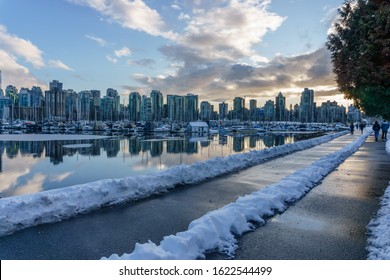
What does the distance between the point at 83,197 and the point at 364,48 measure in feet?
29.5

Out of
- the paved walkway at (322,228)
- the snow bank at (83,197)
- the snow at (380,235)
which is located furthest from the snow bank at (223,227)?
the snow bank at (83,197)

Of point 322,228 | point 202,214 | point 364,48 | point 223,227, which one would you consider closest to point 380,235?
point 322,228

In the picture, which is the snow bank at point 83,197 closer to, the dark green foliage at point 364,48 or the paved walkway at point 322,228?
the paved walkway at point 322,228

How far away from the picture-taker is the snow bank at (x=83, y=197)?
6.49 meters

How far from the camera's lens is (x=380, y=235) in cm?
553

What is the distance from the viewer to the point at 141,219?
22.5ft

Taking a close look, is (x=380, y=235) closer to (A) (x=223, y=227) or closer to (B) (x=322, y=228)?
(B) (x=322, y=228)

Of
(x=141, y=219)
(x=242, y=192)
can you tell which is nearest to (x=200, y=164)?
(x=242, y=192)

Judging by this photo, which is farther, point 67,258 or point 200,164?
point 200,164

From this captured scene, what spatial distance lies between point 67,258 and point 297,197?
5.95 metres

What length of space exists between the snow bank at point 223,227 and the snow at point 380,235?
190 centimetres

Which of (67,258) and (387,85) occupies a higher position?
(387,85)

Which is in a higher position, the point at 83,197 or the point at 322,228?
A: the point at 83,197

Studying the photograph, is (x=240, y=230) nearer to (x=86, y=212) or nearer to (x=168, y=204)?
(x=168, y=204)
